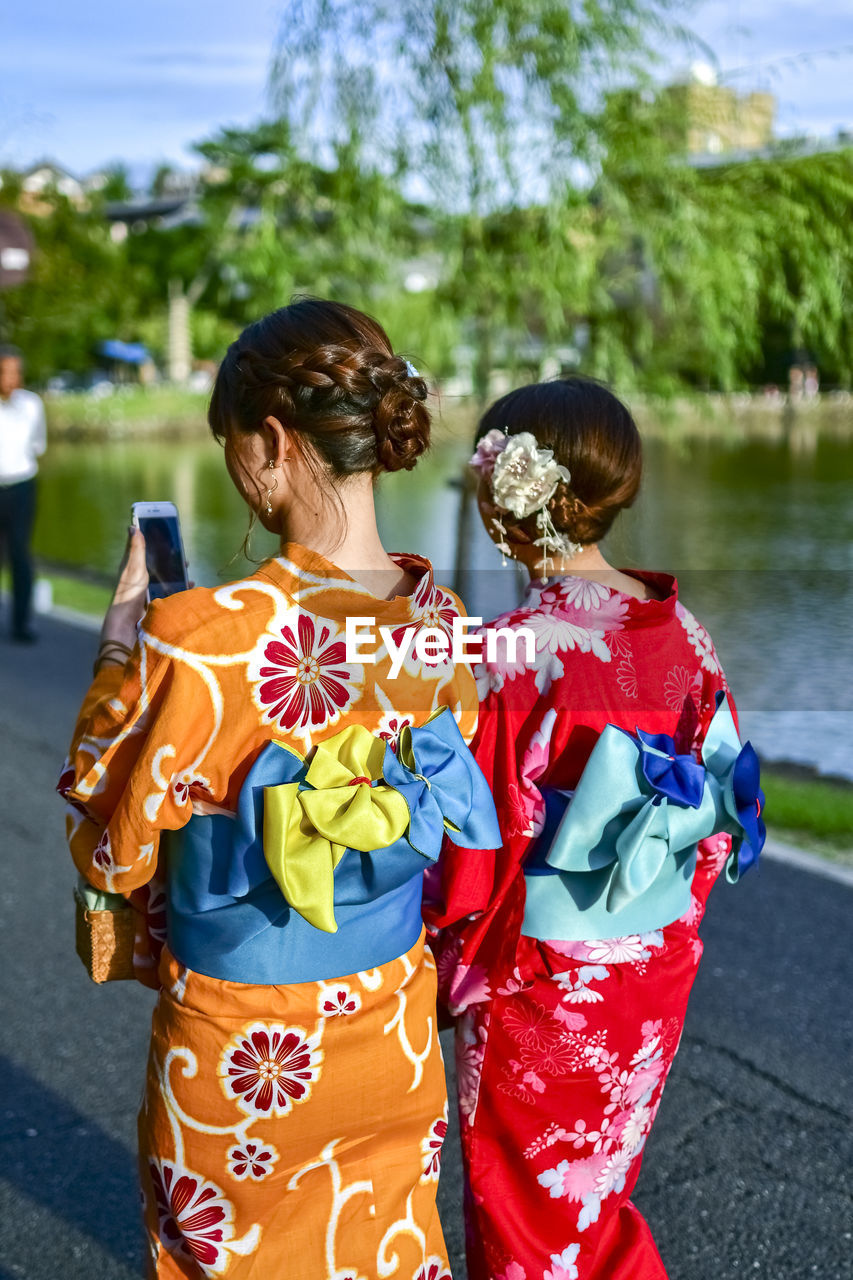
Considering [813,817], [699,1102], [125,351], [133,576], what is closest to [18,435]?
[813,817]

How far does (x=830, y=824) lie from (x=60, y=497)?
18.0 m

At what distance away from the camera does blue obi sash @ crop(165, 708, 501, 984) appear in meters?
1.41

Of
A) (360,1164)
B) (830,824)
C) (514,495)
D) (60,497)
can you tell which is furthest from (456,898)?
(60,497)

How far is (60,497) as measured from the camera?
2025 centimetres

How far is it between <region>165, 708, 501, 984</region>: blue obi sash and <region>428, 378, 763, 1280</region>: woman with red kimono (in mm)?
194

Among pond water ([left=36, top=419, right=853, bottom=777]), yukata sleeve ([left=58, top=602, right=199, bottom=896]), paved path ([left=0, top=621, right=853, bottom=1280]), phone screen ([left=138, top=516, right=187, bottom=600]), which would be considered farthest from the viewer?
pond water ([left=36, top=419, right=853, bottom=777])

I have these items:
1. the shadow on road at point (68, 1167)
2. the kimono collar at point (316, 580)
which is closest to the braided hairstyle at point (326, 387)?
the kimono collar at point (316, 580)

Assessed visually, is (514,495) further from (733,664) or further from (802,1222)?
(733,664)

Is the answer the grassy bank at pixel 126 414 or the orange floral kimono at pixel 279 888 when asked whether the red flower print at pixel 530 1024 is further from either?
the grassy bank at pixel 126 414

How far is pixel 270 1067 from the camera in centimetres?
150

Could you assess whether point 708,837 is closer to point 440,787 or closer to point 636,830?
point 636,830

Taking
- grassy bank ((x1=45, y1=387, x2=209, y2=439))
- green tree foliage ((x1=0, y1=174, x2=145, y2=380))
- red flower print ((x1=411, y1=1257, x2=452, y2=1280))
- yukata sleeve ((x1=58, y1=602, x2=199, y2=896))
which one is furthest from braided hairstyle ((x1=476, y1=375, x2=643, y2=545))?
grassy bank ((x1=45, y1=387, x2=209, y2=439))

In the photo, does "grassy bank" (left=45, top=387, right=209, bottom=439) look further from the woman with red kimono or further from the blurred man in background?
the woman with red kimono

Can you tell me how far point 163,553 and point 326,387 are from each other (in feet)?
1.38
